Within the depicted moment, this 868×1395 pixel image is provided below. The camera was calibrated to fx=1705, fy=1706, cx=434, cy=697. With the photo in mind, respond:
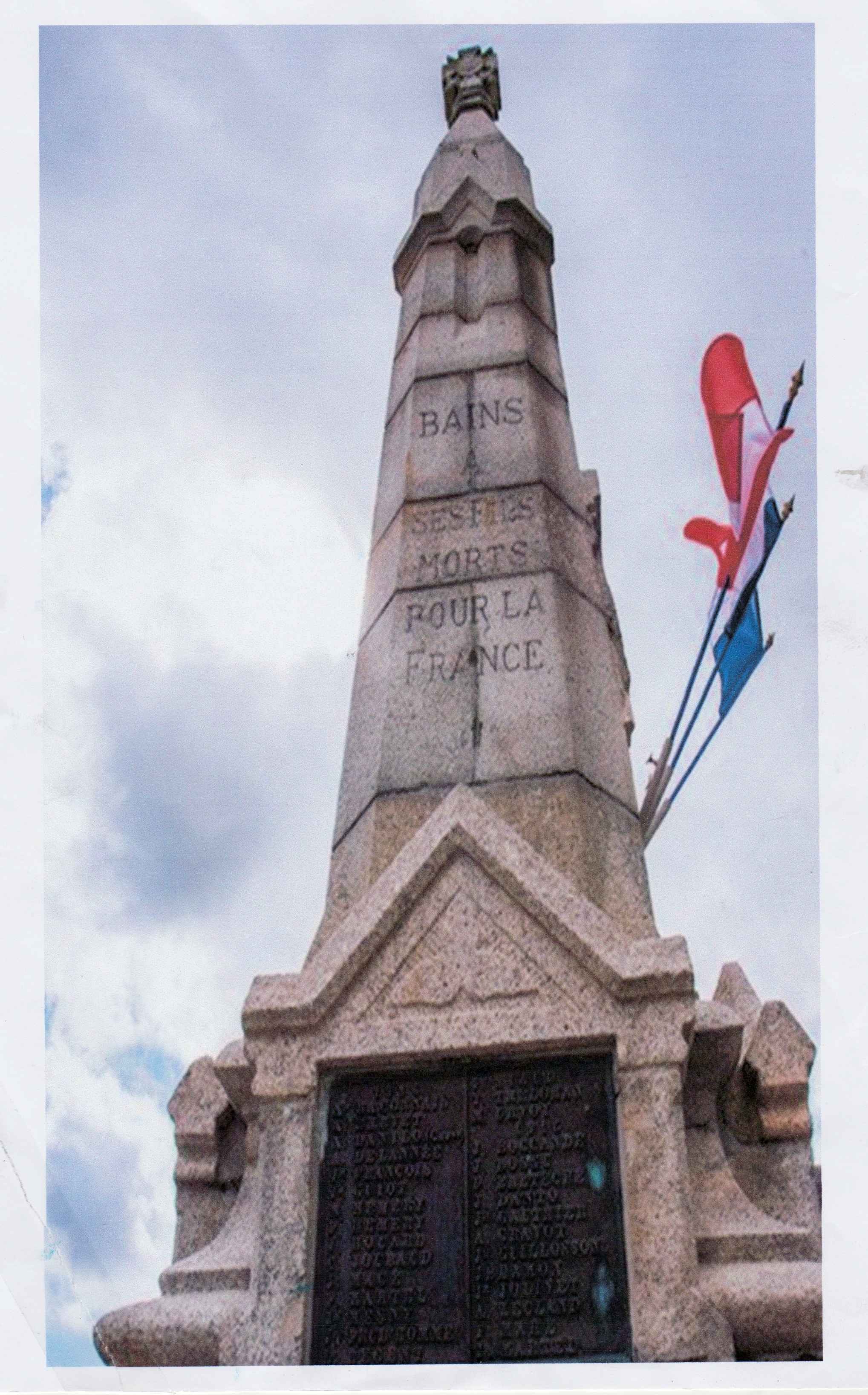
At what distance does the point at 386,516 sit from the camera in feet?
29.0

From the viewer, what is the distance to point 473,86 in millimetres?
10820

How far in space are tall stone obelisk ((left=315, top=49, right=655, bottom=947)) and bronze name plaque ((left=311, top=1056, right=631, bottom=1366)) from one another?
952 mm

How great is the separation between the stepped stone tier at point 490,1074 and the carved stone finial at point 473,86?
3402 mm

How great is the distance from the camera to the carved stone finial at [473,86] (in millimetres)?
10766

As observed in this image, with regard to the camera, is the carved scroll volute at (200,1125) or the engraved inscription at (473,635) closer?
the carved scroll volute at (200,1125)

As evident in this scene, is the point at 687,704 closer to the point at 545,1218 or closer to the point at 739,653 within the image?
the point at 739,653

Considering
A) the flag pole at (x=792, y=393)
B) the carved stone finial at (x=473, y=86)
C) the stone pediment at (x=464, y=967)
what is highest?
the carved stone finial at (x=473, y=86)

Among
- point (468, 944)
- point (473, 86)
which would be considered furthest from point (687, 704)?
point (473, 86)

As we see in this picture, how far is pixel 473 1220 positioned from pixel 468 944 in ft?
3.64

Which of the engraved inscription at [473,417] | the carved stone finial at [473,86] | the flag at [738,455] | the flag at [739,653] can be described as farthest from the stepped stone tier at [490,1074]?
the carved stone finial at [473,86]

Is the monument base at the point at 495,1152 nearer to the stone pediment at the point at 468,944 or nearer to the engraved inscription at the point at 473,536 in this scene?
the stone pediment at the point at 468,944

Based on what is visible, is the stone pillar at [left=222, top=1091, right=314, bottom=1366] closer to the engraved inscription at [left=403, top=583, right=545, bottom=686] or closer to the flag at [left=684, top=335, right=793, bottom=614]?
the engraved inscription at [left=403, top=583, right=545, bottom=686]

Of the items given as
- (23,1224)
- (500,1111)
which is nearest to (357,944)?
(500,1111)

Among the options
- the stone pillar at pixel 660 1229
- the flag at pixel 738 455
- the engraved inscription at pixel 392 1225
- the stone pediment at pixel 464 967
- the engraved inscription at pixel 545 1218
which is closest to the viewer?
the stone pillar at pixel 660 1229
